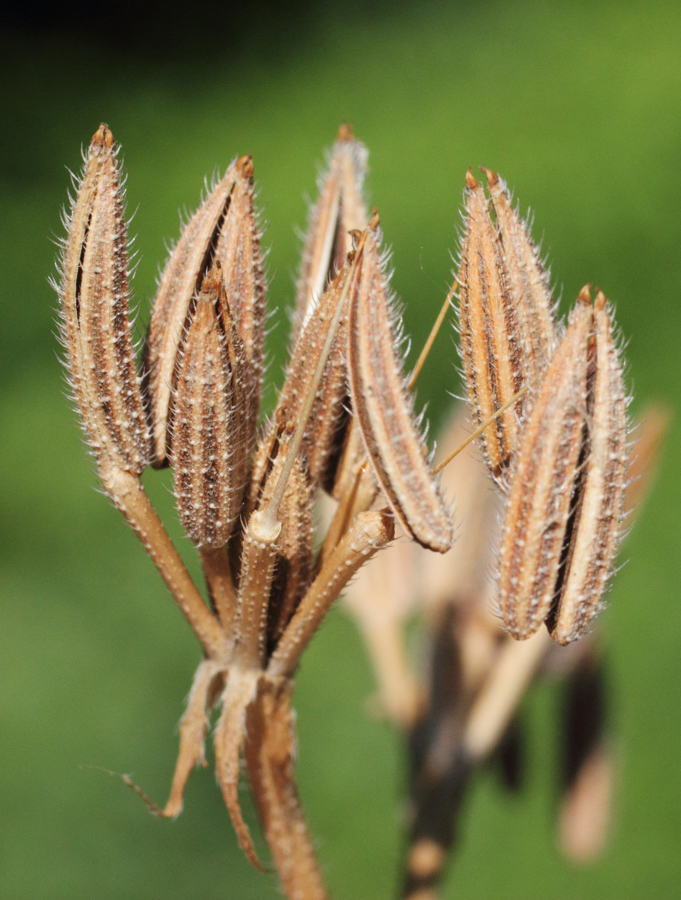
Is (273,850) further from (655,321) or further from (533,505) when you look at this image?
(655,321)

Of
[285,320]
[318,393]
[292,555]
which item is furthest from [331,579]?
[285,320]

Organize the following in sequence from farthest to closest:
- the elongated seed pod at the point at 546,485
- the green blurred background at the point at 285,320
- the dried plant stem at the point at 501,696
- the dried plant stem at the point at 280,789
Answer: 1. the green blurred background at the point at 285,320
2. the dried plant stem at the point at 501,696
3. the dried plant stem at the point at 280,789
4. the elongated seed pod at the point at 546,485

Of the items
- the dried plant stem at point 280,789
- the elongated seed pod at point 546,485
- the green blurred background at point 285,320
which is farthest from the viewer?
the green blurred background at point 285,320

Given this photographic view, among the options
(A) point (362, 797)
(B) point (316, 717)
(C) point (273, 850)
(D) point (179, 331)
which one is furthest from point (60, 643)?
(D) point (179, 331)

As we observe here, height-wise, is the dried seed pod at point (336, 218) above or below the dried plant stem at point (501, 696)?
above

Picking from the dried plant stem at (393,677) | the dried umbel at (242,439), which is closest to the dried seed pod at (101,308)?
the dried umbel at (242,439)

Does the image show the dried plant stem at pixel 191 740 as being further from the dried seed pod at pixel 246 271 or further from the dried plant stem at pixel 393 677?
the dried plant stem at pixel 393 677

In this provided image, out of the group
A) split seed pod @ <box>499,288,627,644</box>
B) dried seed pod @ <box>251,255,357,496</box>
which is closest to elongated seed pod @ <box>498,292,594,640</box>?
split seed pod @ <box>499,288,627,644</box>
